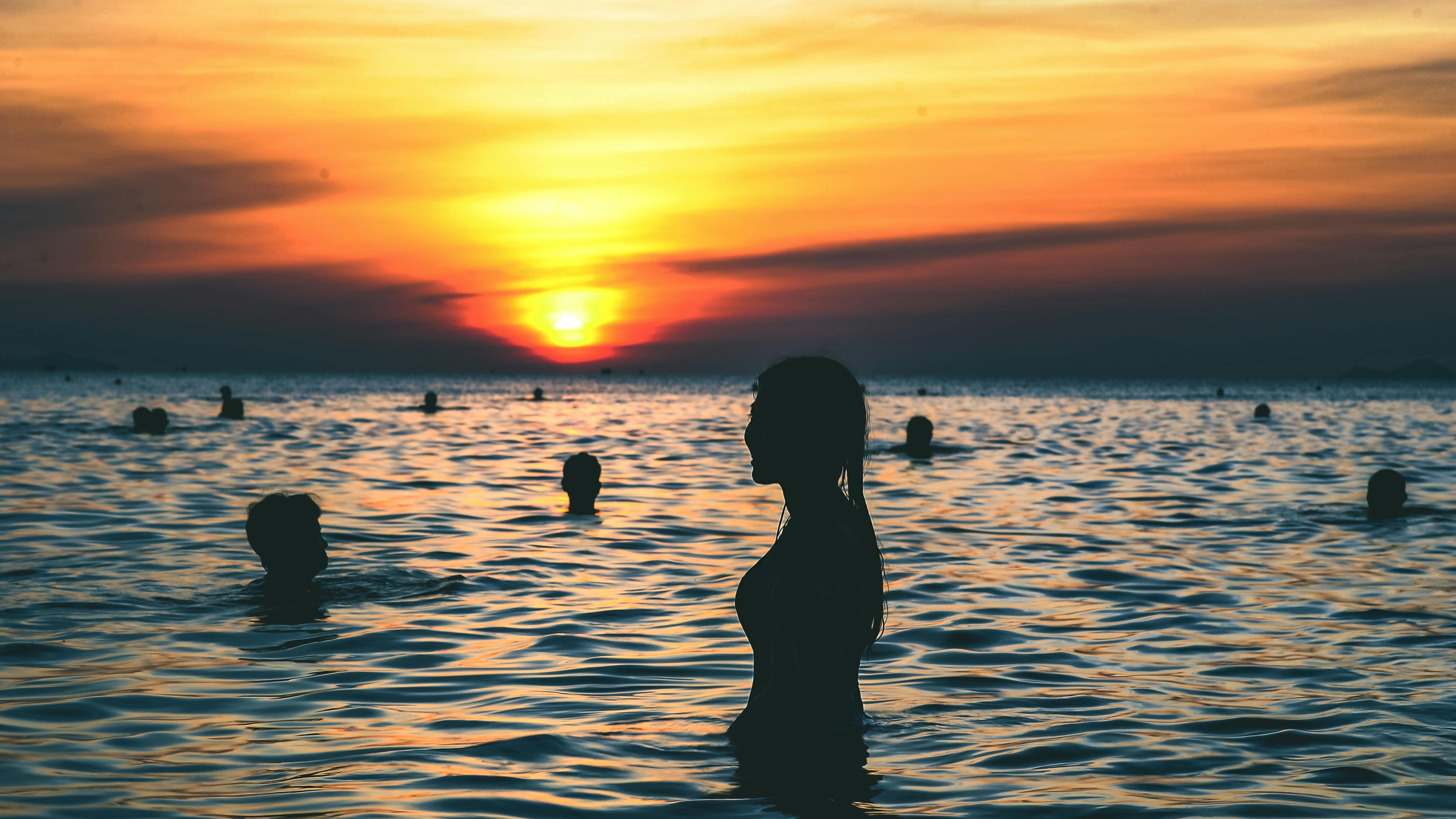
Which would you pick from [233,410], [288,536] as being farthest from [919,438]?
[233,410]

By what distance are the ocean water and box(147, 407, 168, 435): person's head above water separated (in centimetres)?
1122

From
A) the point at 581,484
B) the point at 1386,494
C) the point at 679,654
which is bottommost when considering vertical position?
the point at 679,654

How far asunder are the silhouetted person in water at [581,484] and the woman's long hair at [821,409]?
40.9ft

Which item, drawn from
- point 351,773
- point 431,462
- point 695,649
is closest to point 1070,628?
point 695,649

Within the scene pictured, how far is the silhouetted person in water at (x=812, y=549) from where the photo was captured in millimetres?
5477

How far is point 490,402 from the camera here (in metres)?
82.7

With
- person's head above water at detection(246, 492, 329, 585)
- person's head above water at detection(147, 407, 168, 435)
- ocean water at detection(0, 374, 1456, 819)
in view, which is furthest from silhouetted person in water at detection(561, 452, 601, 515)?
person's head above water at detection(147, 407, 168, 435)

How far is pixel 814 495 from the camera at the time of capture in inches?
220

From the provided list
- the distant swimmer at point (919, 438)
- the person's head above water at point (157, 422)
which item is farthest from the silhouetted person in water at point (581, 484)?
the person's head above water at point (157, 422)

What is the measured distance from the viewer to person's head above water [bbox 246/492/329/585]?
36.7 ft

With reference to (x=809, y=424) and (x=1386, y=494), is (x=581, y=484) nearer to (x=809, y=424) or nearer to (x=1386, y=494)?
(x=1386, y=494)

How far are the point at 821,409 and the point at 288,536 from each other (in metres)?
7.32

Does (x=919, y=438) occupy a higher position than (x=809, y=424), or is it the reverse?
(x=809, y=424)

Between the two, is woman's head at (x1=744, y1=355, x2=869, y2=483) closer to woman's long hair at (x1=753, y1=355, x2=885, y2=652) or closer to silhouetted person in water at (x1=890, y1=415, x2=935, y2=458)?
woman's long hair at (x1=753, y1=355, x2=885, y2=652)
